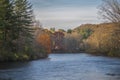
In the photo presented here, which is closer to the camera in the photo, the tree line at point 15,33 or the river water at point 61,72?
the river water at point 61,72

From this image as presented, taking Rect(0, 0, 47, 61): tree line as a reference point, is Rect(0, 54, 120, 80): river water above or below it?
below

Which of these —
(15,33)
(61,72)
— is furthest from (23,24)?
(61,72)

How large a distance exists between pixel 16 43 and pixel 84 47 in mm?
Result: 87972

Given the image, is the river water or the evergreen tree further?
the evergreen tree

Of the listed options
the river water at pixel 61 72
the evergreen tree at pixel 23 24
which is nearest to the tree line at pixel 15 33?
the evergreen tree at pixel 23 24

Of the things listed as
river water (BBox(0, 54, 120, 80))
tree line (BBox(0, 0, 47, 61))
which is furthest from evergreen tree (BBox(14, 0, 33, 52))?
river water (BBox(0, 54, 120, 80))

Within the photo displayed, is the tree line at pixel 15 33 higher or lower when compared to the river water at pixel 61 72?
higher

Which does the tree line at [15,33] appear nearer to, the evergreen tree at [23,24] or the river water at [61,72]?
the evergreen tree at [23,24]

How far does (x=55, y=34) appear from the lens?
189 meters

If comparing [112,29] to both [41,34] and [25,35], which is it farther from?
[41,34]

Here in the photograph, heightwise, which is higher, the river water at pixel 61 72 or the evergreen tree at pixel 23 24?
the evergreen tree at pixel 23 24

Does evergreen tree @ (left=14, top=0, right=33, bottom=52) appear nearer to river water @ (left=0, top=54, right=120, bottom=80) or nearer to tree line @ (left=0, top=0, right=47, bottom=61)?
tree line @ (left=0, top=0, right=47, bottom=61)

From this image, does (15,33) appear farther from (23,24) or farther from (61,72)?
(61,72)

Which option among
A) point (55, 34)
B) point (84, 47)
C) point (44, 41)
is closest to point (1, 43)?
point (44, 41)
